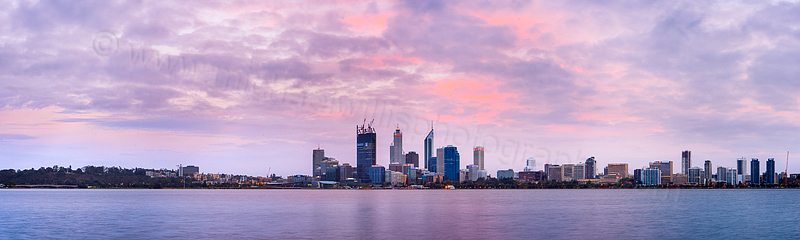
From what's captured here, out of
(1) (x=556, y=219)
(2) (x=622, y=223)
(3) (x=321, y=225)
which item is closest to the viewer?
(3) (x=321, y=225)

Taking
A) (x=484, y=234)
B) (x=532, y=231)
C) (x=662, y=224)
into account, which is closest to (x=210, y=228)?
(x=484, y=234)

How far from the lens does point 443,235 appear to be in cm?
6725

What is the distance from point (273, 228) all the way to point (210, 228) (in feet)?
24.9

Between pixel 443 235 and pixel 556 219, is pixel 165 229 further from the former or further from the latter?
pixel 556 219

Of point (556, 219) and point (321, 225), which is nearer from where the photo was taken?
point (321, 225)

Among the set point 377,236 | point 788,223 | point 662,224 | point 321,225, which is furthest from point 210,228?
point 788,223

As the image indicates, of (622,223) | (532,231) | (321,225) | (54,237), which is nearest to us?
(54,237)

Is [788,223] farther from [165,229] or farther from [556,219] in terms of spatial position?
[165,229]

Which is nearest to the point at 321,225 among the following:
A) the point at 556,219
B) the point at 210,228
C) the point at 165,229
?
the point at 210,228

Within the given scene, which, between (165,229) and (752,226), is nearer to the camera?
(165,229)

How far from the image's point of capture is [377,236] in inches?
2630

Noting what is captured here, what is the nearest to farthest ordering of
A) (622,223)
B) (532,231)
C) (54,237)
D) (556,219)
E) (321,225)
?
(54,237) → (532,231) → (321,225) → (622,223) → (556,219)

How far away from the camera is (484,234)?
68.9 m

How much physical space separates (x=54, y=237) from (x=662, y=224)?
3001 inches
